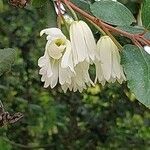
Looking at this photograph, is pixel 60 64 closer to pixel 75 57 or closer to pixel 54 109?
pixel 75 57

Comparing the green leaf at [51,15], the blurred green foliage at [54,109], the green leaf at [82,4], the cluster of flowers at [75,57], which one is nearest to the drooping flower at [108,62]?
the cluster of flowers at [75,57]

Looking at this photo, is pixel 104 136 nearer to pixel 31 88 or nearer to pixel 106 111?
pixel 106 111

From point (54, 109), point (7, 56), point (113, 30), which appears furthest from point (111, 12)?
point (54, 109)

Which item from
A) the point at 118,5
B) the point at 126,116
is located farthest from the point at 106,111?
the point at 118,5

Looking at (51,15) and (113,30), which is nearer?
(113,30)

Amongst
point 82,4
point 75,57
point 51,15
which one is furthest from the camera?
point 51,15

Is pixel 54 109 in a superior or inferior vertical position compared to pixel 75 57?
inferior

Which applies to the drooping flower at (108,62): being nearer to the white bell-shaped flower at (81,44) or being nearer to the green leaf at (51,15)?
the white bell-shaped flower at (81,44)
